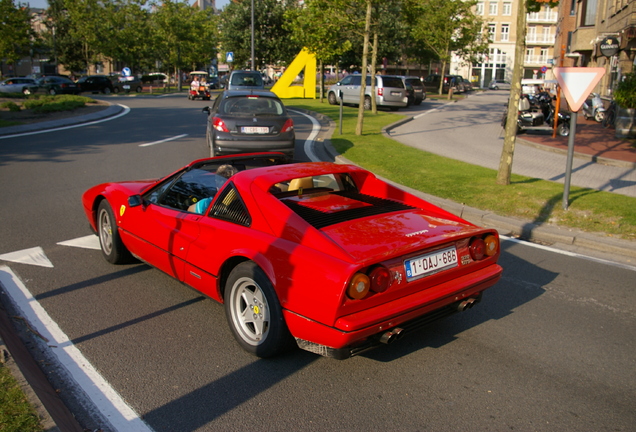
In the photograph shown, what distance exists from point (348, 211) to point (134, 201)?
2.14 metres

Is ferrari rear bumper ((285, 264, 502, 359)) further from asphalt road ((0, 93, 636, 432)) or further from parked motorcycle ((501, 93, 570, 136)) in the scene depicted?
parked motorcycle ((501, 93, 570, 136))

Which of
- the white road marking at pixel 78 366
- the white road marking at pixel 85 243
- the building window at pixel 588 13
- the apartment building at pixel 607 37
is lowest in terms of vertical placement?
the white road marking at pixel 78 366

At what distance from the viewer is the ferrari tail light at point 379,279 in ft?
11.3

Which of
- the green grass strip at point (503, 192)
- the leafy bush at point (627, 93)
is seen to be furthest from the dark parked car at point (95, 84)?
the leafy bush at point (627, 93)

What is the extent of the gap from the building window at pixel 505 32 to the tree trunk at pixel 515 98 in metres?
83.9

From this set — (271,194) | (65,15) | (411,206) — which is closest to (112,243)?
(271,194)

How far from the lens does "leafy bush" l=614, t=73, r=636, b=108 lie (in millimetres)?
16766

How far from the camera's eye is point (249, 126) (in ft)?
38.1

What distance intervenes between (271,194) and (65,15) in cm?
8031

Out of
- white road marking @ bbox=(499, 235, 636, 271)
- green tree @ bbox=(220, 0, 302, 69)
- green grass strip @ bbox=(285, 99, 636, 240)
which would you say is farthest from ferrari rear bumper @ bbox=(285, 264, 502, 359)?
green tree @ bbox=(220, 0, 302, 69)

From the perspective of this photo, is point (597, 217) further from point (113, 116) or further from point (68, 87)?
point (68, 87)

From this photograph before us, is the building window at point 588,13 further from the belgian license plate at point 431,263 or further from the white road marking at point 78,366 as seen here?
the white road marking at point 78,366

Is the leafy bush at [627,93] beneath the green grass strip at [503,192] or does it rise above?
above

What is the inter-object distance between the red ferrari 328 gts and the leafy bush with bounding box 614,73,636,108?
14943mm
